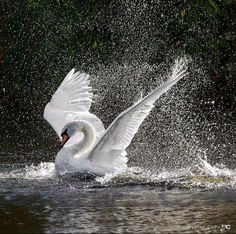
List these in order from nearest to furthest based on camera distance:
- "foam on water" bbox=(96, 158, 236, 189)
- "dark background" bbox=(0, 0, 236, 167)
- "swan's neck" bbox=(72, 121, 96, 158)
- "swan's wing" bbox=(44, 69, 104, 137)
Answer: "foam on water" bbox=(96, 158, 236, 189)
"swan's neck" bbox=(72, 121, 96, 158)
"swan's wing" bbox=(44, 69, 104, 137)
"dark background" bbox=(0, 0, 236, 167)

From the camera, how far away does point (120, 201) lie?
9438mm

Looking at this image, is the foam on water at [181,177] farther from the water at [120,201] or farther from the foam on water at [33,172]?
the foam on water at [33,172]

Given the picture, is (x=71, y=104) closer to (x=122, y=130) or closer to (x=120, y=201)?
(x=122, y=130)

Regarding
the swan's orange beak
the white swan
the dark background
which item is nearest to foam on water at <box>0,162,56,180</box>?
the white swan

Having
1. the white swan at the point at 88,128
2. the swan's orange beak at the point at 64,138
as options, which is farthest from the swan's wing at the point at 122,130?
the swan's orange beak at the point at 64,138

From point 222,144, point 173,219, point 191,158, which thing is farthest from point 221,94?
point 173,219

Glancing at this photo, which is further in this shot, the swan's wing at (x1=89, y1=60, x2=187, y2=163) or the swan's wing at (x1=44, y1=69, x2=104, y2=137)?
the swan's wing at (x1=44, y1=69, x2=104, y2=137)

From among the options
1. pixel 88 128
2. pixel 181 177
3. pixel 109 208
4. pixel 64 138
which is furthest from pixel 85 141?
pixel 109 208

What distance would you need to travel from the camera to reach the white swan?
431 inches

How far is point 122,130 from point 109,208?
2.46 m

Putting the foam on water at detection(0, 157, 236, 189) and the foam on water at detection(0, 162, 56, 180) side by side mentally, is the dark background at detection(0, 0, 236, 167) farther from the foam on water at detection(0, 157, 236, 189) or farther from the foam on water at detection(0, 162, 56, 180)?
the foam on water at detection(0, 157, 236, 189)

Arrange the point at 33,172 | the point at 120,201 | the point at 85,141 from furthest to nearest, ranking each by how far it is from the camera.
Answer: the point at 85,141 < the point at 33,172 < the point at 120,201

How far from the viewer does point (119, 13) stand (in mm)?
21062

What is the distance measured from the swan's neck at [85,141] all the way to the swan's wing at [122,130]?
26 cm
